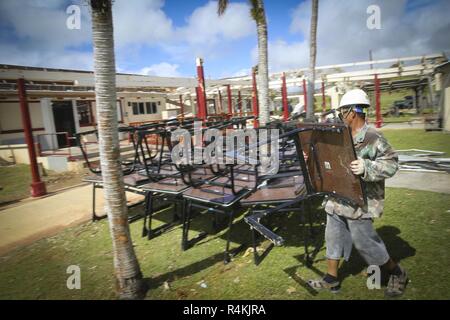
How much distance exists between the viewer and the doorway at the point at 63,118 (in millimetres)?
16767

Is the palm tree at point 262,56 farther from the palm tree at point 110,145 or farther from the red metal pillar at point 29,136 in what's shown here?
the red metal pillar at point 29,136

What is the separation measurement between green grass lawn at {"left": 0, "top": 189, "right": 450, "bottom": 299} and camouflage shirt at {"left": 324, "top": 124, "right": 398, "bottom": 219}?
2.86 ft

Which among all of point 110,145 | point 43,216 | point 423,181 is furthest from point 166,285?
point 423,181

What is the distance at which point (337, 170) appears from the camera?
2.71 meters

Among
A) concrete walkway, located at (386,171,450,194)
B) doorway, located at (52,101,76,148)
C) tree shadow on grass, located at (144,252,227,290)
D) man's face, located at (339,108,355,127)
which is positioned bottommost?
tree shadow on grass, located at (144,252,227,290)

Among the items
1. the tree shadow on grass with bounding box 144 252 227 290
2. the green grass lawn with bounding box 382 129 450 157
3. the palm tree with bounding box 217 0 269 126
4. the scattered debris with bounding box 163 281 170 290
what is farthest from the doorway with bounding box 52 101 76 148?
the green grass lawn with bounding box 382 129 450 157

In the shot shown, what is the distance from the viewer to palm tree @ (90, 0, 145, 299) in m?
2.76

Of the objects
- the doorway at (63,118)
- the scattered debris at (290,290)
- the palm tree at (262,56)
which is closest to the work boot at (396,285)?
the scattered debris at (290,290)

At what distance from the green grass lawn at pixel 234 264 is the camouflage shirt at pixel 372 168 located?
2.86 ft

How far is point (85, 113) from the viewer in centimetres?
1856

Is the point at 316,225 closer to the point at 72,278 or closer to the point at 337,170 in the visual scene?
the point at 337,170

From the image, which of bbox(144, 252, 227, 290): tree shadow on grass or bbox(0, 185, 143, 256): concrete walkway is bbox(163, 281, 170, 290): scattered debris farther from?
bbox(0, 185, 143, 256): concrete walkway
